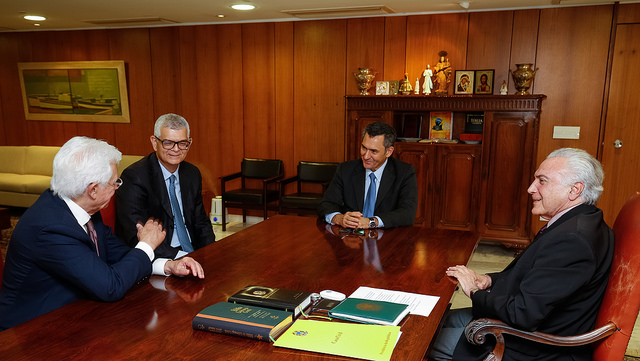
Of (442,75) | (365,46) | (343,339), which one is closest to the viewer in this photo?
(343,339)

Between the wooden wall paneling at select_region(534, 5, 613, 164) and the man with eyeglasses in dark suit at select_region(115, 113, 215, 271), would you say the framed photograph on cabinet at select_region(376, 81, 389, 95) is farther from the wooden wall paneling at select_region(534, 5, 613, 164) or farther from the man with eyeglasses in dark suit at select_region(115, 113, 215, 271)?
the man with eyeglasses in dark suit at select_region(115, 113, 215, 271)

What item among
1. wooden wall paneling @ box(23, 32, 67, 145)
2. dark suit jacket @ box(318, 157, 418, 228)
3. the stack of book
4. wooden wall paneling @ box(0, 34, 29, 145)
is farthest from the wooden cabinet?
wooden wall paneling @ box(0, 34, 29, 145)

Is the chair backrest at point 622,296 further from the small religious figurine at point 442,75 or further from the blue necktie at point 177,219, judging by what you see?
the small religious figurine at point 442,75

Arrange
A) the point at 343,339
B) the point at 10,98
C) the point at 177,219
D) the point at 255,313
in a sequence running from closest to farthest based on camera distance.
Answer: the point at 343,339 → the point at 255,313 → the point at 177,219 → the point at 10,98

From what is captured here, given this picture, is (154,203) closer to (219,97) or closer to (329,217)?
(329,217)

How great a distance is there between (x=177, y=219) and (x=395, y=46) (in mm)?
3814

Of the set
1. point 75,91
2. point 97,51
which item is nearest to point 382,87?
point 97,51

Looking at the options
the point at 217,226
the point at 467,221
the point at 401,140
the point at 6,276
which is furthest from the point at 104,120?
the point at 6,276

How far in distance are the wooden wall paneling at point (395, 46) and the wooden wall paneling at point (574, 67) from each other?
1.50m

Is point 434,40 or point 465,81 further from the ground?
point 434,40

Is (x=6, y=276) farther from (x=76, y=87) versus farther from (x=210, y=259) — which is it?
(x=76, y=87)

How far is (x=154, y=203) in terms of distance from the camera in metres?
2.72

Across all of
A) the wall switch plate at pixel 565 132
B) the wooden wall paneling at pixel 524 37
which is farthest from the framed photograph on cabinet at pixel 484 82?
the wall switch plate at pixel 565 132

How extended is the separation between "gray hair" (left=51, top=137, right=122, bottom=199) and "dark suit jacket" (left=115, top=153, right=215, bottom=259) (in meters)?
0.72
